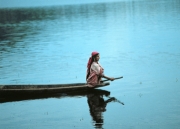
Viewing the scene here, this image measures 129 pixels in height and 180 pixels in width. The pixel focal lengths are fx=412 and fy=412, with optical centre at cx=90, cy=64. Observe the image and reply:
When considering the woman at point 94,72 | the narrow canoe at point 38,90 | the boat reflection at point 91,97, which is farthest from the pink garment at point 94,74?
the boat reflection at point 91,97

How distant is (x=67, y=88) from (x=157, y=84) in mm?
4972

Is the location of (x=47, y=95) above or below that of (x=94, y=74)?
below

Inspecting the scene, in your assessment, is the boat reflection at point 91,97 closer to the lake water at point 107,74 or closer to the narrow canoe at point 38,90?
the lake water at point 107,74

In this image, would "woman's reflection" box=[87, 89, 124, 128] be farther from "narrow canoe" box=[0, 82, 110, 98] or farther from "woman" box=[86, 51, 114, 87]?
"woman" box=[86, 51, 114, 87]

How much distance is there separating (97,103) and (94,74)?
6.16ft

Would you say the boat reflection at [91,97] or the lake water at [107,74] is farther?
the boat reflection at [91,97]

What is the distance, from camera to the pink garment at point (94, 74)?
20.0 metres

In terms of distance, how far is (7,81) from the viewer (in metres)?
24.8

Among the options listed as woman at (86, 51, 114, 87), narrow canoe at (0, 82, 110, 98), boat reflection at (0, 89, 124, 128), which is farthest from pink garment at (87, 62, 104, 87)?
boat reflection at (0, 89, 124, 128)

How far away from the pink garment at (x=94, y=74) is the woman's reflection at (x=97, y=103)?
1.96 feet

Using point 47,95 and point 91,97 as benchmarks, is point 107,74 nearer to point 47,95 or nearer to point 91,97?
point 91,97

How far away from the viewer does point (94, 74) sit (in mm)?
20125

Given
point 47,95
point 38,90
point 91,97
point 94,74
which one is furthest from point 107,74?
point 38,90

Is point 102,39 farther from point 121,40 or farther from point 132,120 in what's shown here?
point 132,120
